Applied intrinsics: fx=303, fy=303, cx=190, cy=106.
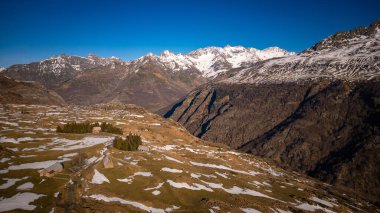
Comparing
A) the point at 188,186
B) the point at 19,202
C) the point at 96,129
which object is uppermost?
the point at 96,129

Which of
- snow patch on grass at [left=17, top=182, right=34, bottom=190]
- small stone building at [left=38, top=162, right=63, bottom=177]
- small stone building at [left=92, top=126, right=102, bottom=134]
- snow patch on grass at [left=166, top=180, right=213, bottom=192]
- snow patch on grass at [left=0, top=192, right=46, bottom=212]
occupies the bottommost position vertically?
snow patch on grass at [left=166, top=180, right=213, bottom=192]

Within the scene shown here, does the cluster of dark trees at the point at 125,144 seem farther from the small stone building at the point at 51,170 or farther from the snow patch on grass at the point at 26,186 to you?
the snow patch on grass at the point at 26,186

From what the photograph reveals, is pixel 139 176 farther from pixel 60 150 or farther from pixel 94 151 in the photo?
pixel 60 150

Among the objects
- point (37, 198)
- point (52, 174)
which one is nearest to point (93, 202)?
point (37, 198)

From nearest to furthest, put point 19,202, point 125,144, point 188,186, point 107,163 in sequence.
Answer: point 19,202, point 107,163, point 188,186, point 125,144

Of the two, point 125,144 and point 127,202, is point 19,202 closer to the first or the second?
point 127,202

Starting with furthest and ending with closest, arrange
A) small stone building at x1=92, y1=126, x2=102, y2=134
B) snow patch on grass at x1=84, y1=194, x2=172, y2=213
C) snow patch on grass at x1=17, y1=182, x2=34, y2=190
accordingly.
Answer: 1. small stone building at x1=92, y1=126, x2=102, y2=134
2. snow patch on grass at x1=84, y1=194, x2=172, y2=213
3. snow patch on grass at x1=17, y1=182, x2=34, y2=190

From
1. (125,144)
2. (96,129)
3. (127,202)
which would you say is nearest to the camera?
(127,202)

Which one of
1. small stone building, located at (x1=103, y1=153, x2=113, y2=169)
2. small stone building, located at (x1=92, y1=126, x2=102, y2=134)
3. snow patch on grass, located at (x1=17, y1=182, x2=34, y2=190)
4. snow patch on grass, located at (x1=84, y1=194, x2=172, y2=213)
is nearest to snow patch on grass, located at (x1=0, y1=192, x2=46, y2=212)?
snow patch on grass, located at (x1=17, y1=182, x2=34, y2=190)

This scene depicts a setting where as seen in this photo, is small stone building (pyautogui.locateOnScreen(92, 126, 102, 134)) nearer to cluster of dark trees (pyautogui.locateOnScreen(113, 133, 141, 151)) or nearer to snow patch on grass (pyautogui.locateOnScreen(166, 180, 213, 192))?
cluster of dark trees (pyautogui.locateOnScreen(113, 133, 141, 151))

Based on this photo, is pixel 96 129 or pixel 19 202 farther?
pixel 96 129

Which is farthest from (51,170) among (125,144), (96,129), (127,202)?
(96,129)
